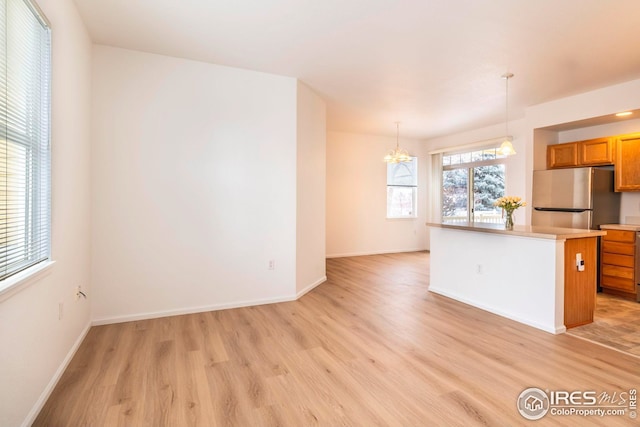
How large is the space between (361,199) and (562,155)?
3.86 m

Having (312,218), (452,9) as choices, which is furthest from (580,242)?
(312,218)

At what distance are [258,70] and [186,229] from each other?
2.10 metres

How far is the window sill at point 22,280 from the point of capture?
1.56 meters

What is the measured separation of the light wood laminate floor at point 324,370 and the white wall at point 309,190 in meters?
0.91

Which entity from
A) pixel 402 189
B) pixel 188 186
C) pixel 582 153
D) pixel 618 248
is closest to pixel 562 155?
pixel 582 153

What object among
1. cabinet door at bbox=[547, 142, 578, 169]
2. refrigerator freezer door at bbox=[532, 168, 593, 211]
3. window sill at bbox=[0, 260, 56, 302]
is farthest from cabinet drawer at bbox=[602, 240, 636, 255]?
window sill at bbox=[0, 260, 56, 302]

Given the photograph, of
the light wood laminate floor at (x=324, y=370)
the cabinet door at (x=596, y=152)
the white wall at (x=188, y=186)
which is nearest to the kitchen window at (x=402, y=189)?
the cabinet door at (x=596, y=152)

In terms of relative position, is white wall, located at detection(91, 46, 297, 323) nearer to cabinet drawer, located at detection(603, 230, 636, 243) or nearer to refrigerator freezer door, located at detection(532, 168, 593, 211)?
refrigerator freezer door, located at detection(532, 168, 593, 211)

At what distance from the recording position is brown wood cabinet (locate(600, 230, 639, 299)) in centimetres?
431

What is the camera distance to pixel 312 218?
4723 millimetres

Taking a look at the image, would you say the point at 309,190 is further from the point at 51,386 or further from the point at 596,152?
the point at 596,152

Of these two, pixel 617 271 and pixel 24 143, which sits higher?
pixel 24 143

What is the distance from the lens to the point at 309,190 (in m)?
4.61

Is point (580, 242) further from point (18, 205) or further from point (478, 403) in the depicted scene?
point (18, 205)
